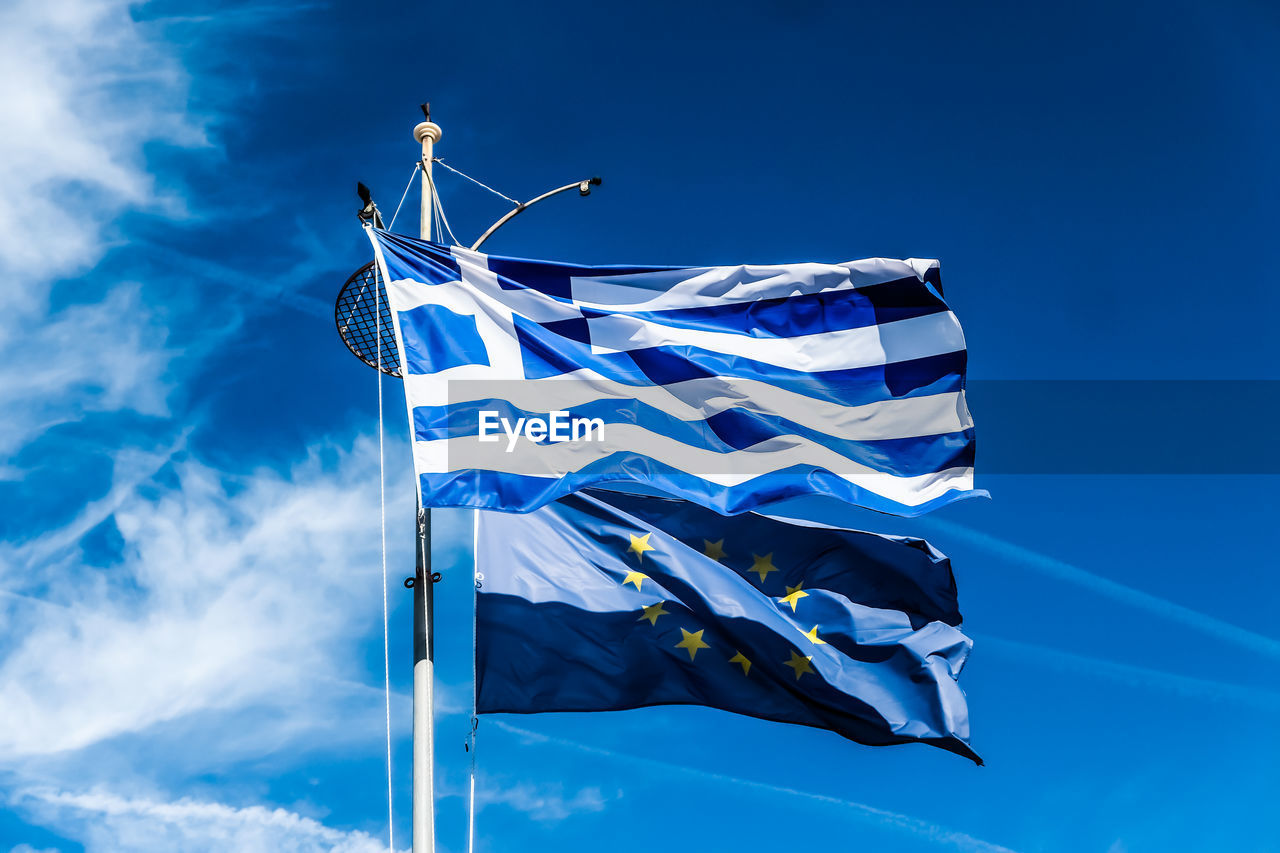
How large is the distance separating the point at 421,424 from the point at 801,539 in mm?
5470

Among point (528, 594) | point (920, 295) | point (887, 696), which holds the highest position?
point (920, 295)

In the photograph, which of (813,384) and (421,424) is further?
(813,384)

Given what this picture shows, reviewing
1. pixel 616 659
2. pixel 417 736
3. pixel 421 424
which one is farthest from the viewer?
pixel 616 659

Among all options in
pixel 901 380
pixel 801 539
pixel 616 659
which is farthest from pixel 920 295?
pixel 616 659

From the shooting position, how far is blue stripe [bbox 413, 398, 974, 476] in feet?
36.8

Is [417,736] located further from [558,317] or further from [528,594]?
[558,317]

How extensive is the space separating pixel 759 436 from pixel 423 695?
15.0 feet

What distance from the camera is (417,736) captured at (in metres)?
8.97

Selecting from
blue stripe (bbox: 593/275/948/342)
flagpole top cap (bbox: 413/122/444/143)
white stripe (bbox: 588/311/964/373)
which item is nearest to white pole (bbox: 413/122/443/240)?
flagpole top cap (bbox: 413/122/444/143)

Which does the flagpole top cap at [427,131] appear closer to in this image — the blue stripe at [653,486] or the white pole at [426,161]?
the white pole at [426,161]

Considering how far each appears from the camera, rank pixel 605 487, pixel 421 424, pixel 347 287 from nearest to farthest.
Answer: pixel 421 424
pixel 347 287
pixel 605 487

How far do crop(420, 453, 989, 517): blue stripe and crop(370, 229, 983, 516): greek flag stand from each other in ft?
0.06

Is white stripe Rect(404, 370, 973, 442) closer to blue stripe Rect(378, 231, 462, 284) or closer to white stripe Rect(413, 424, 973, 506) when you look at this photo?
white stripe Rect(413, 424, 973, 506)

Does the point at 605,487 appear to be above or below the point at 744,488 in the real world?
above
